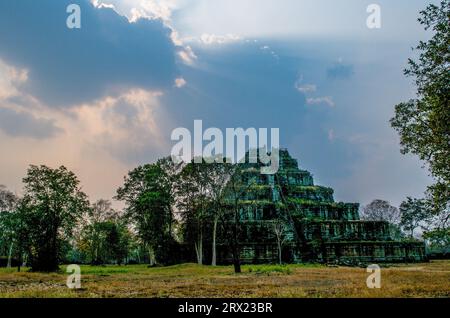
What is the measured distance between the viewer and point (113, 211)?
76500 mm

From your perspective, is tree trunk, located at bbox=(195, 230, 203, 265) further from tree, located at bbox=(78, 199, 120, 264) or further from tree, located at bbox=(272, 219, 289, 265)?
tree, located at bbox=(78, 199, 120, 264)

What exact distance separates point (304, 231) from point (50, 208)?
38.7 metres

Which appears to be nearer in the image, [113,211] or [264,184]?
[264,184]

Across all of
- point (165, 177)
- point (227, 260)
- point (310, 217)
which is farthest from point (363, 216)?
point (165, 177)

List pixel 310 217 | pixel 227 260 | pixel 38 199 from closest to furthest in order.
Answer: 1. pixel 38 199
2. pixel 227 260
3. pixel 310 217

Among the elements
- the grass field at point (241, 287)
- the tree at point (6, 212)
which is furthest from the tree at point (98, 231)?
the grass field at point (241, 287)

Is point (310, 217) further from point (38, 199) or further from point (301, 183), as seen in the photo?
point (38, 199)

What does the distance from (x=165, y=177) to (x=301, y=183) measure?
29.8 m

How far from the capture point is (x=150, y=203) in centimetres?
5138

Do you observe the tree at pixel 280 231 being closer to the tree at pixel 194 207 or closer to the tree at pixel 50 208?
the tree at pixel 194 207

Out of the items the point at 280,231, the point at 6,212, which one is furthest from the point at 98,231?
the point at 280,231

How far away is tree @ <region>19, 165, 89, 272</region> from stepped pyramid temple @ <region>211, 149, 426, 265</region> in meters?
21.4

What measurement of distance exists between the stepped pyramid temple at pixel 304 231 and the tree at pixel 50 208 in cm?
2136

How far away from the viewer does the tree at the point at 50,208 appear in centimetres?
4147
